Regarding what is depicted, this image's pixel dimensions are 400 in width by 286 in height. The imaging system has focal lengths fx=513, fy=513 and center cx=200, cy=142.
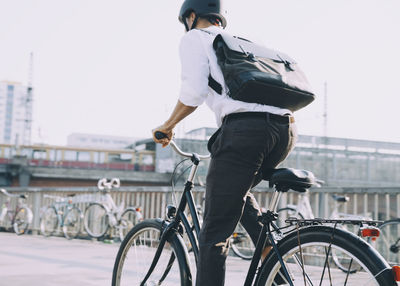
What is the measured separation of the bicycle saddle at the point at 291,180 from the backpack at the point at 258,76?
309mm

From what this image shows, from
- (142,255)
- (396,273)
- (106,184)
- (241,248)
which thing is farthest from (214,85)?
(106,184)

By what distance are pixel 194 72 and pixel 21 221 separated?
42.2ft

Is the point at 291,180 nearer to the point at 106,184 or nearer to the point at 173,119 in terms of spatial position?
the point at 173,119

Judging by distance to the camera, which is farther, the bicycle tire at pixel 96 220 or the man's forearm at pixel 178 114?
the bicycle tire at pixel 96 220

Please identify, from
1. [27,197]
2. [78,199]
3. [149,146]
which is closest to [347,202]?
[78,199]

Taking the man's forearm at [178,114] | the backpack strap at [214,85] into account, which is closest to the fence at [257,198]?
the man's forearm at [178,114]

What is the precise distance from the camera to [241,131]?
2.12 meters

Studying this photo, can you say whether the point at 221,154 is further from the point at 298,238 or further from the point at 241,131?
the point at 298,238

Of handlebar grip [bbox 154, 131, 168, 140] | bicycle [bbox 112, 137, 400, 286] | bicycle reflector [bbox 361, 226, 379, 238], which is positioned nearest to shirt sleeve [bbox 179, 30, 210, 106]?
handlebar grip [bbox 154, 131, 168, 140]

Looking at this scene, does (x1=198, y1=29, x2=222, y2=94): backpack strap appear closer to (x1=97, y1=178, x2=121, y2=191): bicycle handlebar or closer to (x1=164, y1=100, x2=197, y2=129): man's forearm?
(x1=164, y1=100, x2=197, y2=129): man's forearm

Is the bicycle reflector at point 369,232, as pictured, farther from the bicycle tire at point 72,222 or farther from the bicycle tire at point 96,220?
the bicycle tire at point 72,222

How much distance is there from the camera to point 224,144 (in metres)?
2.17

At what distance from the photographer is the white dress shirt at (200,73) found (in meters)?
2.23

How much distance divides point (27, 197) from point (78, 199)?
2.46 meters
